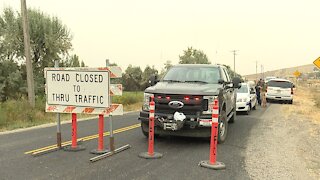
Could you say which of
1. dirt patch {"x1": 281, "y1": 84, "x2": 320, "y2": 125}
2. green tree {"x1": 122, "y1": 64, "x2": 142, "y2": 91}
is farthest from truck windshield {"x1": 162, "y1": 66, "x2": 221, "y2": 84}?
green tree {"x1": 122, "y1": 64, "x2": 142, "y2": 91}

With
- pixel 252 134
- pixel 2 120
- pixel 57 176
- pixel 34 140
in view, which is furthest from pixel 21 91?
pixel 57 176

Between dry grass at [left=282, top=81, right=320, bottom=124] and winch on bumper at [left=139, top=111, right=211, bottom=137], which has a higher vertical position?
winch on bumper at [left=139, top=111, right=211, bottom=137]

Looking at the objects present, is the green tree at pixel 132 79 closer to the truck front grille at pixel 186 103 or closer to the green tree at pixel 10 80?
the green tree at pixel 10 80

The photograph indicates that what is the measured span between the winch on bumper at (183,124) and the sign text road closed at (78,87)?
1.53 meters

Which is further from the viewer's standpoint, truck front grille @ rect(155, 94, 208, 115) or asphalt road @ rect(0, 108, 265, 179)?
truck front grille @ rect(155, 94, 208, 115)

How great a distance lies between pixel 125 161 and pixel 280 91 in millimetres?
22451

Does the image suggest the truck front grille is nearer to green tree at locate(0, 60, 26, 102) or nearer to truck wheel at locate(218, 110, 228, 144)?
truck wheel at locate(218, 110, 228, 144)

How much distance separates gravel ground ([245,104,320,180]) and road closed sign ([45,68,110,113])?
350 cm

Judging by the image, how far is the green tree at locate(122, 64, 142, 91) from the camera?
64.1m

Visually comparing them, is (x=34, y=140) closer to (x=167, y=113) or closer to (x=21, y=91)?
(x=167, y=113)

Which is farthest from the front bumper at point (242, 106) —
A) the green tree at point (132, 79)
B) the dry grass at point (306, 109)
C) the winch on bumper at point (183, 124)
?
the green tree at point (132, 79)

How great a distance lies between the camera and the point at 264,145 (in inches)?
370

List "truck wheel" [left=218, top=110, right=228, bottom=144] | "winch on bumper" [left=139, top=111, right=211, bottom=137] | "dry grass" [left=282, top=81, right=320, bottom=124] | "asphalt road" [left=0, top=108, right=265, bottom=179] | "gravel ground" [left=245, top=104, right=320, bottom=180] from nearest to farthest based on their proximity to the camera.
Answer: "asphalt road" [left=0, top=108, right=265, bottom=179], "gravel ground" [left=245, top=104, right=320, bottom=180], "winch on bumper" [left=139, top=111, right=211, bottom=137], "truck wheel" [left=218, top=110, right=228, bottom=144], "dry grass" [left=282, top=81, right=320, bottom=124]

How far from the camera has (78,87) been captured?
27.3 feet
